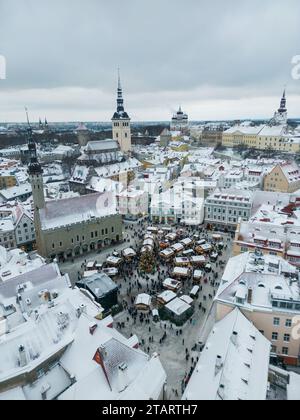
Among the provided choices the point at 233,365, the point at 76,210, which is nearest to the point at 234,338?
the point at 233,365

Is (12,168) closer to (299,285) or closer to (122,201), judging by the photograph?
(122,201)

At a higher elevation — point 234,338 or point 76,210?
point 76,210

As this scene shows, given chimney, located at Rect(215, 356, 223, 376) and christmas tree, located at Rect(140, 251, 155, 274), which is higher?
chimney, located at Rect(215, 356, 223, 376)

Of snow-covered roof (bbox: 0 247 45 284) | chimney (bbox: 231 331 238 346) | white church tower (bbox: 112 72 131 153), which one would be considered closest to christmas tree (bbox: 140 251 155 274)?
snow-covered roof (bbox: 0 247 45 284)

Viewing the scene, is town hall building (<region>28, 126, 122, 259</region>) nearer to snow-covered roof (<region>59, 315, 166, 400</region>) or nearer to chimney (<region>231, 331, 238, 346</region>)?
snow-covered roof (<region>59, 315, 166, 400</region>)

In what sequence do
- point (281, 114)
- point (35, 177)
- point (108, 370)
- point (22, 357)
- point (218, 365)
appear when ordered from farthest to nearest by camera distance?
point (281, 114) < point (35, 177) < point (22, 357) < point (108, 370) < point (218, 365)

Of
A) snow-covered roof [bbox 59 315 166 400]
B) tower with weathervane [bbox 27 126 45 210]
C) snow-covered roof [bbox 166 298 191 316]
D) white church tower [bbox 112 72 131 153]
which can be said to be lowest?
snow-covered roof [bbox 166 298 191 316]

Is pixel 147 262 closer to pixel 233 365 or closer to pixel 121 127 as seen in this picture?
pixel 233 365

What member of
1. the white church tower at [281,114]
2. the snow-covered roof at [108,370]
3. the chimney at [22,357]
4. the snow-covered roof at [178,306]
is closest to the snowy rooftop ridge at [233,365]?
the snow-covered roof at [108,370]

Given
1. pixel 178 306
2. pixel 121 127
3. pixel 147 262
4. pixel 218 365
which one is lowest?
pixel 178 306

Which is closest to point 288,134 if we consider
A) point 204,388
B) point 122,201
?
point 122,201

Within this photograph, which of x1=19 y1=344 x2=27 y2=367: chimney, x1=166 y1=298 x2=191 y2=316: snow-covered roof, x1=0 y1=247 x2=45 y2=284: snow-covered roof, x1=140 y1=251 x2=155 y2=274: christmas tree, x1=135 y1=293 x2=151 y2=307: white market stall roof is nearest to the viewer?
x1=19 y1=344 x2=27 y2=367: chimney

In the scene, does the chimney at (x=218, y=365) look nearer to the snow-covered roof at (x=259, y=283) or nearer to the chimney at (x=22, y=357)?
the snow-covered roof at (x=259, y=283)
